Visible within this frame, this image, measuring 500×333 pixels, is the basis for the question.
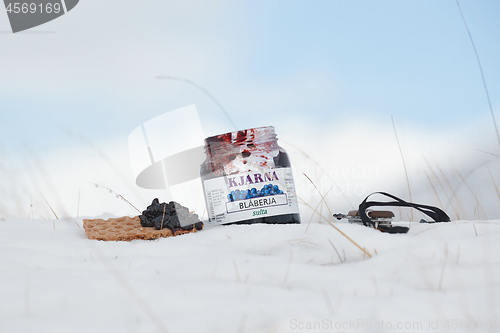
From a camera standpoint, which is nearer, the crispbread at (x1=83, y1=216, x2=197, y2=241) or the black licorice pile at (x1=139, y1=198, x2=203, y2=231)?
the crispbread at (x1=83, y1=216, x2=197, y2=241)

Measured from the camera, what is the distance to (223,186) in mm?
2424

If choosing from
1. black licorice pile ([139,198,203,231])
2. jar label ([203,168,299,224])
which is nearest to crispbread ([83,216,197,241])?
black licorice pile ([139,198,203,231])

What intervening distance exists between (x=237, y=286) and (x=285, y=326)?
0.98 ft

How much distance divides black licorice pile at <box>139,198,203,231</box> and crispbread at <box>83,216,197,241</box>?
3cm

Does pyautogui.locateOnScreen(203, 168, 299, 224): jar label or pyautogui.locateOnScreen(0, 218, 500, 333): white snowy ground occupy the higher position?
pyautogui.locateOnScreen(203, 168, 299, 224): jar label

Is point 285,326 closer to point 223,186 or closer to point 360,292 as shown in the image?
point 360,292

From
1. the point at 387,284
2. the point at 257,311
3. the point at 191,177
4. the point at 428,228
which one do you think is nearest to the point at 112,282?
the point at 257,311

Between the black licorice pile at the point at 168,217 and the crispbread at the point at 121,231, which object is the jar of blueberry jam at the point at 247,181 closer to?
the black licorice pile at the point at 168,217

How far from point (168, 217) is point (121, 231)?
0.29 m

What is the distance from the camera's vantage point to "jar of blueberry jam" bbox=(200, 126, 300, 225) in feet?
7.87

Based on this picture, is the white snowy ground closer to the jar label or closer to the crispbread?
the crispbread

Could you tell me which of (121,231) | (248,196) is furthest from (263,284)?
(121,231)

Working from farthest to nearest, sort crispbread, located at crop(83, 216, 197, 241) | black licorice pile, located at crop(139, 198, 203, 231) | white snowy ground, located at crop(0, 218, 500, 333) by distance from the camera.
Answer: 1. black licorice pile, located at crop(139, 198, 203, 231)
2. crispbread, located at crop(83, 216, 197, 241)
3. white snowy ground, located at crop(0, 218, 500, 333)

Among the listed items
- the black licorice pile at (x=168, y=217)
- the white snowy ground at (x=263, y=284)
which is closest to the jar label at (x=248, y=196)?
the black licorice pile at (x=168, y=217)
